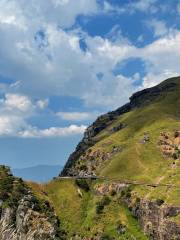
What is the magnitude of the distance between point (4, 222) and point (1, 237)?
72 centimetres

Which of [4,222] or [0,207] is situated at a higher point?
[0,207]

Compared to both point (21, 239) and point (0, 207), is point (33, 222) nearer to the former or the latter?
point (0, 207)

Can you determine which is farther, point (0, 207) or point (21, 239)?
point (0, 207)

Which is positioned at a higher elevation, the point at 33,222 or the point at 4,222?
the point at 33,222

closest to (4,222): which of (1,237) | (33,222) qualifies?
(1,237)

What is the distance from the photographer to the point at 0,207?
7830 inches

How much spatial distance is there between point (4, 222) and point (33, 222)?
18084cm

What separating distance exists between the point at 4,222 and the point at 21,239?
1576 mm

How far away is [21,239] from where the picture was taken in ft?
78.9

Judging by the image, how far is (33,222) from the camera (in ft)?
652

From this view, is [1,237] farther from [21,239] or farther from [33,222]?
[33,222]

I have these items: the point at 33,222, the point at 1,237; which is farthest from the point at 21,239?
the point at 33,222

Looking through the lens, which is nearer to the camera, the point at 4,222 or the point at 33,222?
the point at 4,222

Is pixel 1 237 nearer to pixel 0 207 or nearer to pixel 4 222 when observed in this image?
pixel 4 222
